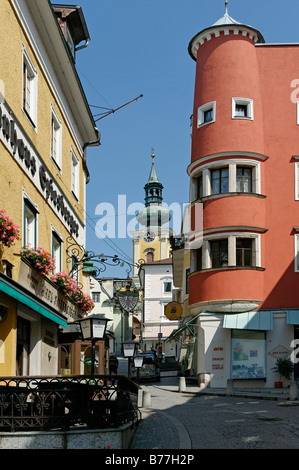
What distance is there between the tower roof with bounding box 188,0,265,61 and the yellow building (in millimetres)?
11894

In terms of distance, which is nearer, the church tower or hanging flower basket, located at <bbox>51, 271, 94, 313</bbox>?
hanging flower basket, located at <bbox>51, 271, 94, 313</bbox>

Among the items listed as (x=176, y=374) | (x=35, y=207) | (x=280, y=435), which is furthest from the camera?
(x=176, y=374)

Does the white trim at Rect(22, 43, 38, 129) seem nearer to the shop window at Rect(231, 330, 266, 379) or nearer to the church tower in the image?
the shop window at Rect(231, 330, 266, 379)

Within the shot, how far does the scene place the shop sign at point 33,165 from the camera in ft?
47.6

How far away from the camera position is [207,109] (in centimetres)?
3444

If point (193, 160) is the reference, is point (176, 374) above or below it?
below

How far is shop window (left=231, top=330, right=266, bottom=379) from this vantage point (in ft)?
103

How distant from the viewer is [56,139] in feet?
70.0

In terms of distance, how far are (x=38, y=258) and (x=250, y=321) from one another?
17190 millimetres

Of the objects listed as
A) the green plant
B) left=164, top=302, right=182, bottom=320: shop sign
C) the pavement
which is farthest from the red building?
left=164, top=302, right=182, bottom=320: shop sign

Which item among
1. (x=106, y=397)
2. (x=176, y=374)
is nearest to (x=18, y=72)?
(x=106, y=397)

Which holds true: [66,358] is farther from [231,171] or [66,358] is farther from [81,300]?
[231,171]

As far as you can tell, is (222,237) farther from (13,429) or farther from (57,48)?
(13,429)
